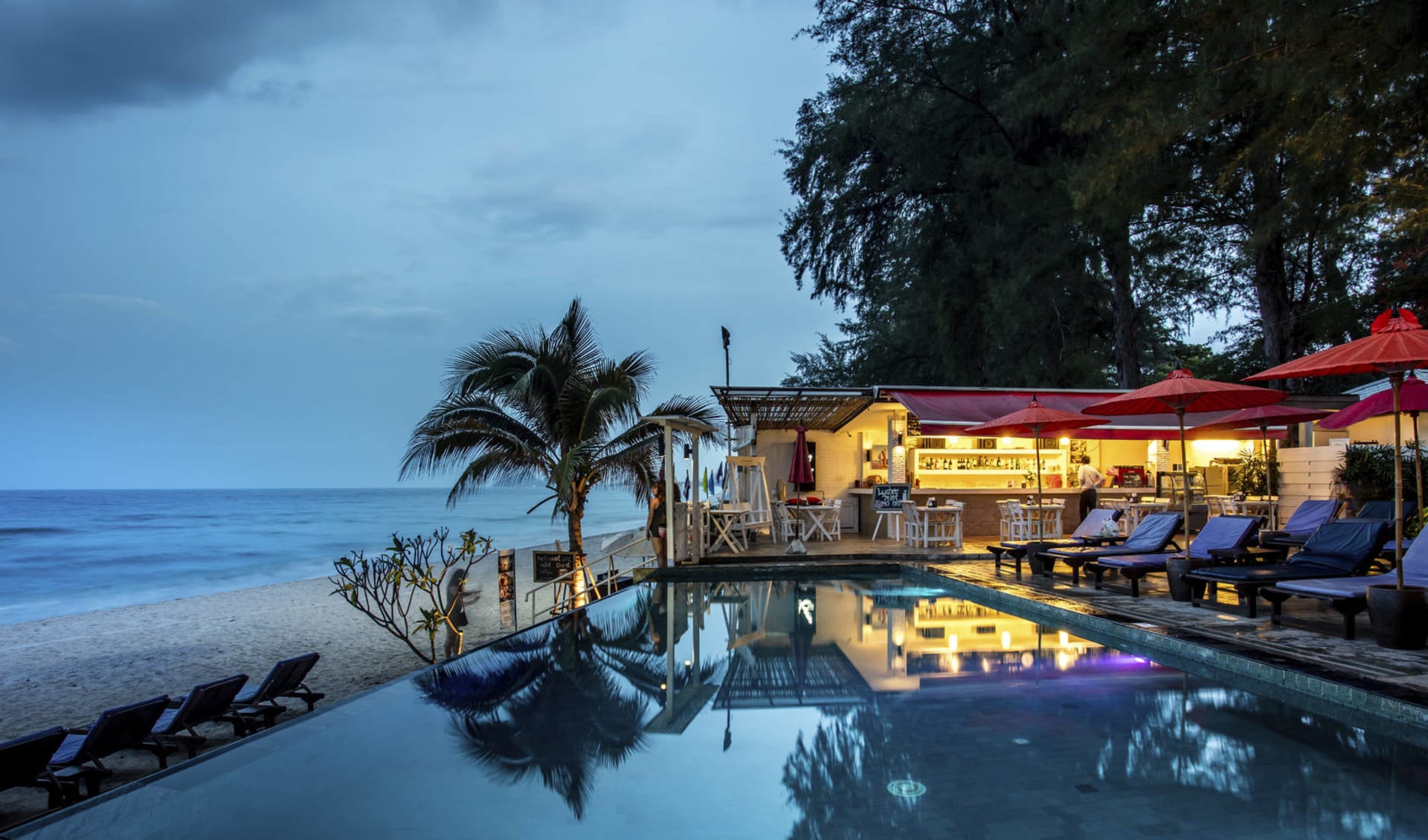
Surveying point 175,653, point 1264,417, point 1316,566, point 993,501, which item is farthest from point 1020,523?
point 175,653

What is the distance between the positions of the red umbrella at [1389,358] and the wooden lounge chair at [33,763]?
9289mm

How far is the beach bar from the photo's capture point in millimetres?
14305

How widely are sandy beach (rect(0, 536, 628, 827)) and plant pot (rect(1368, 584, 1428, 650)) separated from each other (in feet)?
33.8

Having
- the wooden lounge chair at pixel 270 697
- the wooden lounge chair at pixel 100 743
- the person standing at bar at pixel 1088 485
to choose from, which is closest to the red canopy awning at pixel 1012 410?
the person standing at bar at pixel 1088 485

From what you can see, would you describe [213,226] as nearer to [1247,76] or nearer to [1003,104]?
[1003,104]

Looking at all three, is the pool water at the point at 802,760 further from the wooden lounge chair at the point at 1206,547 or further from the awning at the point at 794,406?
the awning at the point at 794,406

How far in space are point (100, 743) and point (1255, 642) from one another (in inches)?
366

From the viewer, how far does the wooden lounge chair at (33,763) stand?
5.77 meters

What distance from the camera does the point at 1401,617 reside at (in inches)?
220

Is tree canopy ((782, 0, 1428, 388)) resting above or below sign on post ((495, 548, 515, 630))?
above

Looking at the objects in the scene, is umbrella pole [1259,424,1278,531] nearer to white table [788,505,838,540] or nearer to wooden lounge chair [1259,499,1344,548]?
wooden lounge chair [1259,499,1344,548]

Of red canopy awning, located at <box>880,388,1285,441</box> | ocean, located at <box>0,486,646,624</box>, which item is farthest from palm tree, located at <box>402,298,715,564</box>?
ocean, located at <box>0,486,646,624</box>

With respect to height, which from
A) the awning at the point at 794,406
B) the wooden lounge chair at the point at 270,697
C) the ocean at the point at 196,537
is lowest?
the ocean at the point at 196,537

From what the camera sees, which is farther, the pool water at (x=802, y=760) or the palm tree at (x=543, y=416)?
the palm tree at (x=543, y=416)
